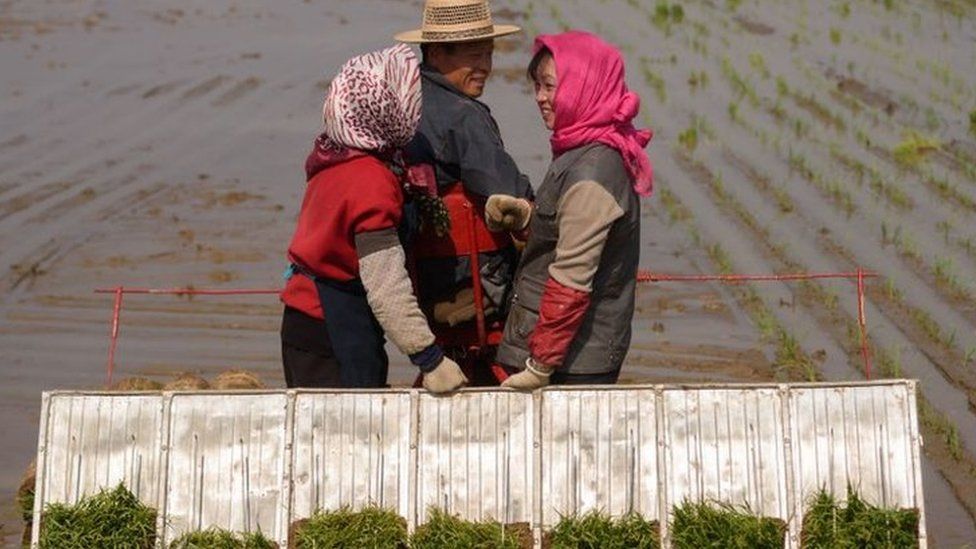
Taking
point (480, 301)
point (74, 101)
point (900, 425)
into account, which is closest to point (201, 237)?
point (74, 101)

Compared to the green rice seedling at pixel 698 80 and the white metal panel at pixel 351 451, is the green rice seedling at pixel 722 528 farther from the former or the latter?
the green rice seedling at pixel 698 80

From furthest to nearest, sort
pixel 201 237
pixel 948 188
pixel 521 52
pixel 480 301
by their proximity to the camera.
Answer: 1. pixel 521 52
2. pixel 948 188
3. pixel 201 237
4. pixel 480 301

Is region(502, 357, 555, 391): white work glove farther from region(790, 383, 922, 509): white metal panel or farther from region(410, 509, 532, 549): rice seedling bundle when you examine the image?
region(790, 383, 922, 509): white metal panel

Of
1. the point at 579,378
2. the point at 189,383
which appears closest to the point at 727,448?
the point at 579,378

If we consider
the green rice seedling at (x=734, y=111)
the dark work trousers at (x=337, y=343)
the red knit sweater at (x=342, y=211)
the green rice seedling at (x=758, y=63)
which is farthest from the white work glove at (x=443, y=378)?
the green rice seedling at (x=758, y=63)

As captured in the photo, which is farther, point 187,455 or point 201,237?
point 201,237

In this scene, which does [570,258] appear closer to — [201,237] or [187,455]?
[187,455]

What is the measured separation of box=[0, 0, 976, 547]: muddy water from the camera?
861 cm

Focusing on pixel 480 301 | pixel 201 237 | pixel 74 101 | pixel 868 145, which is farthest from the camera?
pixel 74 101

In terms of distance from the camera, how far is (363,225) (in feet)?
15.4

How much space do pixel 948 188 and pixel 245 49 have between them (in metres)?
7.03

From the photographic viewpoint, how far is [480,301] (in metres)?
5.09

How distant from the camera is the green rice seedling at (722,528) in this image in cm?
476

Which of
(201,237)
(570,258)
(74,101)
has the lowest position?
(570,258)
